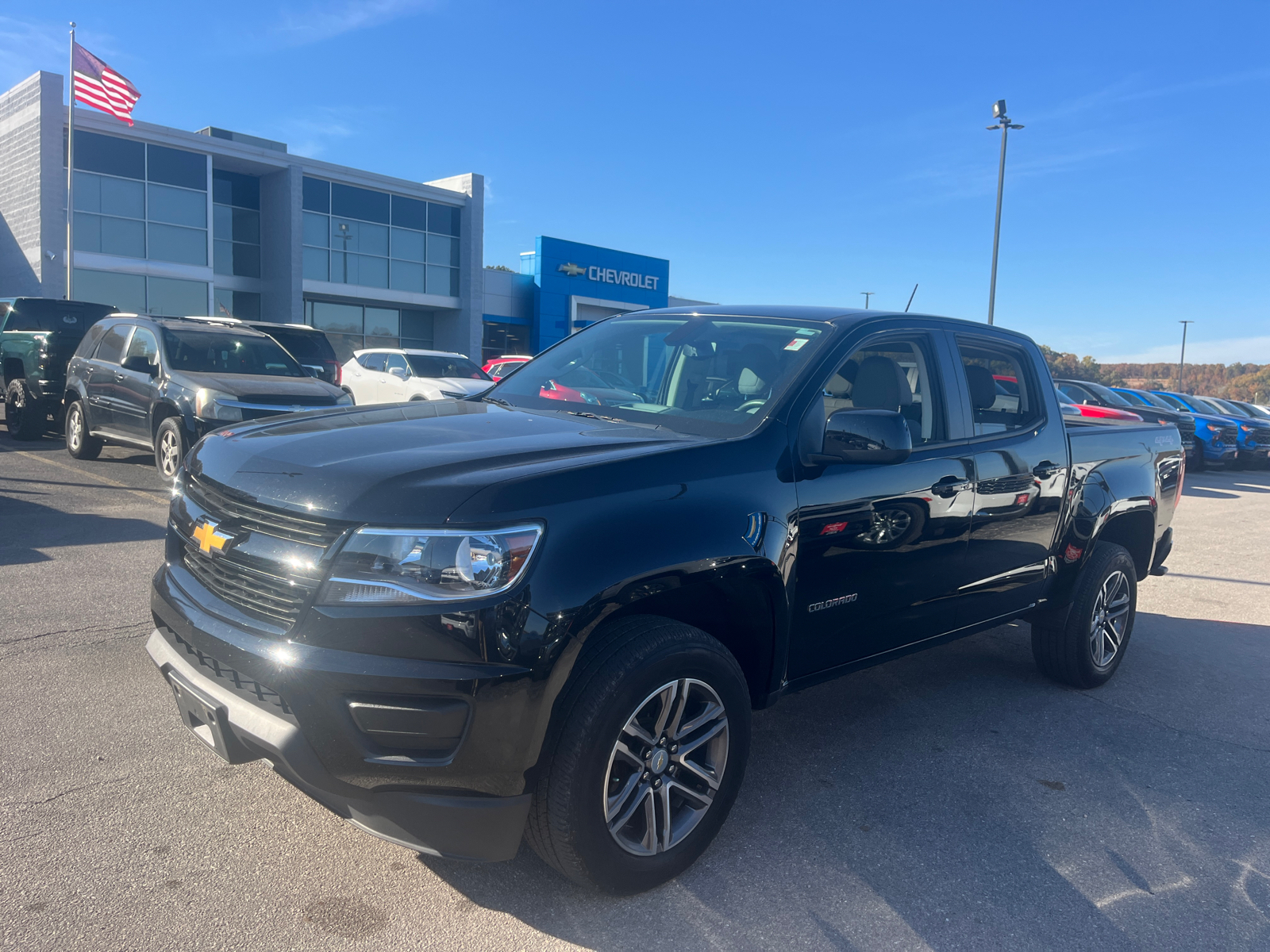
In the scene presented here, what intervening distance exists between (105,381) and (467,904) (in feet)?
30.6

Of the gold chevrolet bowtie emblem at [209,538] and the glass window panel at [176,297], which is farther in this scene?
the glass window panel at [176,297]

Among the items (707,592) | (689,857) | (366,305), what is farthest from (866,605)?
(366,305)

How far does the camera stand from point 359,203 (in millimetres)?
30484

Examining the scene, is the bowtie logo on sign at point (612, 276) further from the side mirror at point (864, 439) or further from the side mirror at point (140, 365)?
the side mirror at point (864, 439)

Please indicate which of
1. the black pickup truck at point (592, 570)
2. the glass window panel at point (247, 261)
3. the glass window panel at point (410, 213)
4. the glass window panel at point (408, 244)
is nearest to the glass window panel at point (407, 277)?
the glass window panel at point (408, 244)

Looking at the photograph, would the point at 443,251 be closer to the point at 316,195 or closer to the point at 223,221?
the point at 316,195

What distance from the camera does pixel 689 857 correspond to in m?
2.86

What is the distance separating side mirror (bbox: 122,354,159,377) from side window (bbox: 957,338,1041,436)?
26.8ft

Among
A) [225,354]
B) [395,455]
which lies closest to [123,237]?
[225,354]

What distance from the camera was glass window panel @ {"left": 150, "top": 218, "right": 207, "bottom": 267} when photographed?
2475cm

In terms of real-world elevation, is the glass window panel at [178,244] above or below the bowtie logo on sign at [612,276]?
below

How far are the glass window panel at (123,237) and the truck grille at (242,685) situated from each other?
992 inches

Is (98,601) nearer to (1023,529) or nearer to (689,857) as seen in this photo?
(689,857)

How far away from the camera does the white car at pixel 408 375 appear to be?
15.6m
